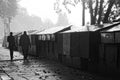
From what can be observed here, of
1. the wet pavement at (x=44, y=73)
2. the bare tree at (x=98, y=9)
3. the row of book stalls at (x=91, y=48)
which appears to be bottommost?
the wet pavement at (x=44, y=73)

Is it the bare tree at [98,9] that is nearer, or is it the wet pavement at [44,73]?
the wet pavement at [44,73]

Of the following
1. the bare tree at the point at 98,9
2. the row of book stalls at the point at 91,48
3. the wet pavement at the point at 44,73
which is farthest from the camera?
the bare tree at the point at 98,9

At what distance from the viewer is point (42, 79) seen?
10.0m

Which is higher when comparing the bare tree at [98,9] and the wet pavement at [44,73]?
the bare tree at [98,9]

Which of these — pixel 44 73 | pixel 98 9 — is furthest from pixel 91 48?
pixel 98 9

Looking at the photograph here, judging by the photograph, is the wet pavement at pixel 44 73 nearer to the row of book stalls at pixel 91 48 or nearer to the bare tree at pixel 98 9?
the row of book stalls at pixel 91 48

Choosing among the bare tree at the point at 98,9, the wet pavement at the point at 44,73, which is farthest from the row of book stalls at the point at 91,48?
the bare tree at the point at 98,9

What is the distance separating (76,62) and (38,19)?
142118mm

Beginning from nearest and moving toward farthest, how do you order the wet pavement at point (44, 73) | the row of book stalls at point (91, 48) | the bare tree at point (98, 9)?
the wet pavement at point (44, 73) < the row of book stalls at point (91, 48) < the bare tree at point (98, 9)

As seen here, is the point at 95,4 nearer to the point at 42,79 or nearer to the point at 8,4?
the point at 42,79

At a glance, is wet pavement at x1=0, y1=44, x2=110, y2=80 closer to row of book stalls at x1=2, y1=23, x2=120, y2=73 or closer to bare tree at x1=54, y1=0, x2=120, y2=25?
row of book stalls at x1=2, y1=23, x2=120, y2=73

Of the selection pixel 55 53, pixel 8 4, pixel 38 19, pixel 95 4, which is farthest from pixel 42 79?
pixel 38 19

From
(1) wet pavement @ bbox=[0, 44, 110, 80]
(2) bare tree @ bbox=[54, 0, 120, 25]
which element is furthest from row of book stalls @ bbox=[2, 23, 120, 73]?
(2) bare tree @ bbox=[54, 0, 120, 25]

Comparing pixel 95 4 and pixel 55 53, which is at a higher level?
pixel 95 4
